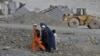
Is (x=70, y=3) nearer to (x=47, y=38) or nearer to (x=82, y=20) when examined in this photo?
(x=82, y=20)

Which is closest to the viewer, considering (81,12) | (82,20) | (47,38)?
(47,38)

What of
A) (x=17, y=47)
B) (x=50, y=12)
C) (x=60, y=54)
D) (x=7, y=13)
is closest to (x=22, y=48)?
(x=17, y=47)

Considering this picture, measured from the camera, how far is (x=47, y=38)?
50.2ft

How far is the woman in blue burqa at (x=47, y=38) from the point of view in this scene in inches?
599

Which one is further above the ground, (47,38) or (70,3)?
(70,3)

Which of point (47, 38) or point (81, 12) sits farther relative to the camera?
point (81, 12)

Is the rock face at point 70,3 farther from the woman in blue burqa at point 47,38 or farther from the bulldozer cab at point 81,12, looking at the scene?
the woman in blue burqa at point 47,38

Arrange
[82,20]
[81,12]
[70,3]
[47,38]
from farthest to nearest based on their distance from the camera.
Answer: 1. [70,3]
2. [81,12]
3. [82,20]
4. [47,38]

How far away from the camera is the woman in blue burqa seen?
599 inches

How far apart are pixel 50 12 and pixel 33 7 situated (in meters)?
18.0

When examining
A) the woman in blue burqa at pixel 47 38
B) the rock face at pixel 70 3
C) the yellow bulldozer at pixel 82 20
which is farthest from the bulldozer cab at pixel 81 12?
the rock face at pixel 70 3

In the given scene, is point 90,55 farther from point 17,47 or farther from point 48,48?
point 17,47

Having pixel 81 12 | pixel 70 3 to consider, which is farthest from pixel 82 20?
pixel 70 3

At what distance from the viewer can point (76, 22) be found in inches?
1439
